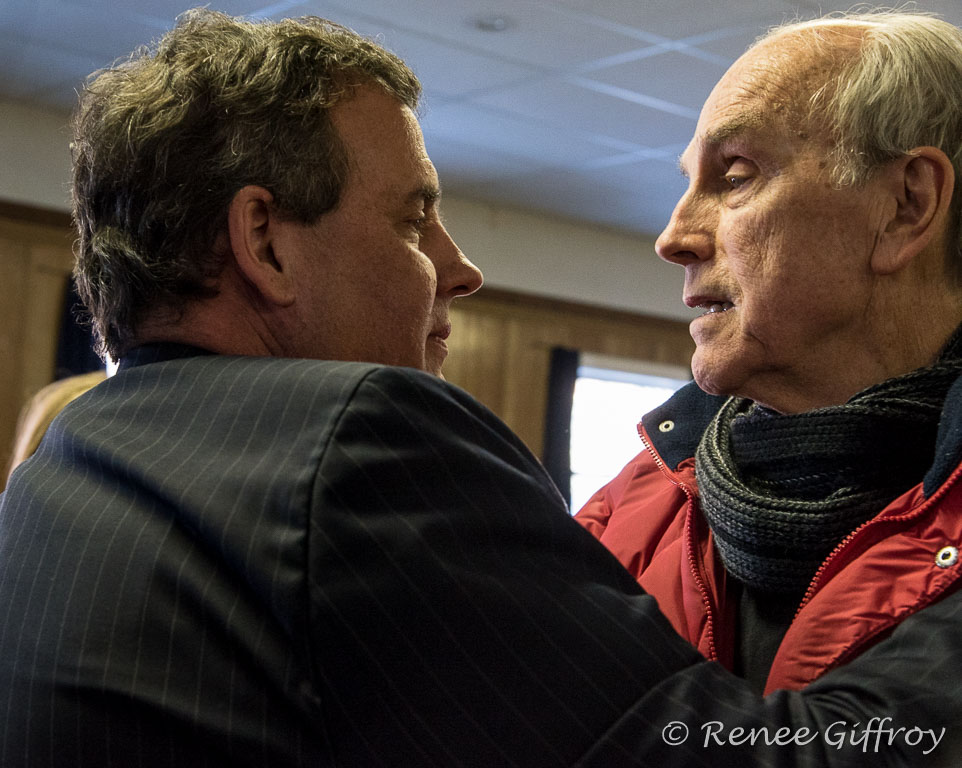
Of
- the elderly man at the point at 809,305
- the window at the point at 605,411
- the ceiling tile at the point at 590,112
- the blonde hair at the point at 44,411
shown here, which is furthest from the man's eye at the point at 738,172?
the window at the point at 605,411

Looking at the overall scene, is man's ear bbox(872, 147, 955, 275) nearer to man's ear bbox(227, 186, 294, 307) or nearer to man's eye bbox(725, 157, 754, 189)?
man's eye bbox(725, 157, 754, 189)

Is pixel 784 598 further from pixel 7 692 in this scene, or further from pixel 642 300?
pixel 642 300

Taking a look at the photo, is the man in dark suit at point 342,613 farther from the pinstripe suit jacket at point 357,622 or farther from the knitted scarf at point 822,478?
the knitted scarf at point 822,478

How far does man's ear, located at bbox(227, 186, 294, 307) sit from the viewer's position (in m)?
1.25

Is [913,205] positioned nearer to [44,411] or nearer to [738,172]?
[738,172]

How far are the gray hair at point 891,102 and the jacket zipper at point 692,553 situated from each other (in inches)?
16.3

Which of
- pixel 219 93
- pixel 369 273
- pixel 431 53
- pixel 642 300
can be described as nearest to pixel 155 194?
pixel 219 93

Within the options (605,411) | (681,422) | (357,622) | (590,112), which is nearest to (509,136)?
(590,112)

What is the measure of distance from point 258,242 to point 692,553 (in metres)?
0.62

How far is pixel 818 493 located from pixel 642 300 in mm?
7686

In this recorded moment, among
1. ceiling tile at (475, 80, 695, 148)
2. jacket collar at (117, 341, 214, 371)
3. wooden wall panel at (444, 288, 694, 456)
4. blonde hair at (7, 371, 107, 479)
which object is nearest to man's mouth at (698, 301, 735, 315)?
jacket collar at (117, 341, 214, 371)

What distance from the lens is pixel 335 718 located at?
93cm

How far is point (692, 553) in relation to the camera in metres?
1.43

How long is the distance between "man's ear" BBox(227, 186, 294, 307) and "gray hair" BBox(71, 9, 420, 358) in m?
0.01
